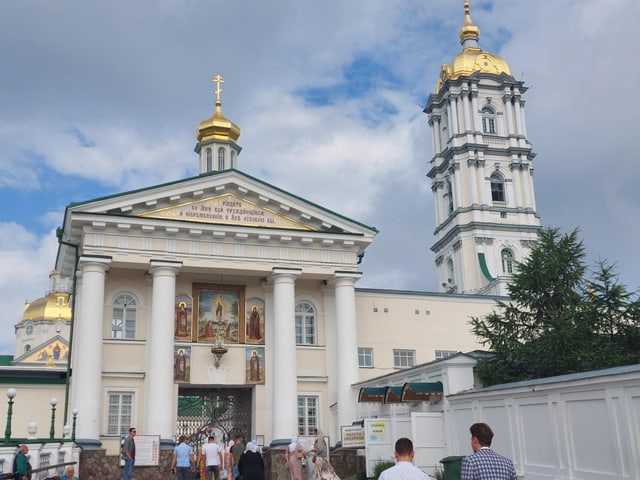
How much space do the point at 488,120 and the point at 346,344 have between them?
136 feet

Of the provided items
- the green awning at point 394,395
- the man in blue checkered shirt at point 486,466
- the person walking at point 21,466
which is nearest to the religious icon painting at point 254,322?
the green awning at point 394,395

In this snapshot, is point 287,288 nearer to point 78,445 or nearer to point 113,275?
point 113,275

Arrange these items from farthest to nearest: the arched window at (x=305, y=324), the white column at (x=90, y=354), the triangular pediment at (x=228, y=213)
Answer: the arched window at (x=305, y=324) < the triangular pediment at (x=228, y=213) < the white column at (x=90, y=354)

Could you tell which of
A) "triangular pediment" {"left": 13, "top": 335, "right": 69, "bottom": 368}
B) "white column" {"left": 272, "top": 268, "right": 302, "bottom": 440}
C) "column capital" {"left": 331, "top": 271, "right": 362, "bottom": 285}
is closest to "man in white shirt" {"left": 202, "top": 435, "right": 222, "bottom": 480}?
"white column" {"left": 272, "top": 268, "right": 302, "bottom": 440}

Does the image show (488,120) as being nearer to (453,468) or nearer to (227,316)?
(227,316)

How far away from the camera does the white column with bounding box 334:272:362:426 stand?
29.6m

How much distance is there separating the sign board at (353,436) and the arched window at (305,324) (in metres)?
6.53

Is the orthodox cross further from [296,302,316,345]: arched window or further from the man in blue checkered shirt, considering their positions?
the man in blue checkered shirt

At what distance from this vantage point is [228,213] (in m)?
30.3

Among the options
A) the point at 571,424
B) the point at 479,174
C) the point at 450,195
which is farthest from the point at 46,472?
the point at 450,195

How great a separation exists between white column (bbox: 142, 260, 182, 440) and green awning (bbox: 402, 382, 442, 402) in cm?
920

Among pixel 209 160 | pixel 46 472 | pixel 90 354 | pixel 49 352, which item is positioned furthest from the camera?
pixel 49 352

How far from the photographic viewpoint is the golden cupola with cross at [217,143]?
37.0 meters

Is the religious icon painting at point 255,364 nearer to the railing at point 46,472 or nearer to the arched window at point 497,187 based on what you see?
the railing at point 46,472
